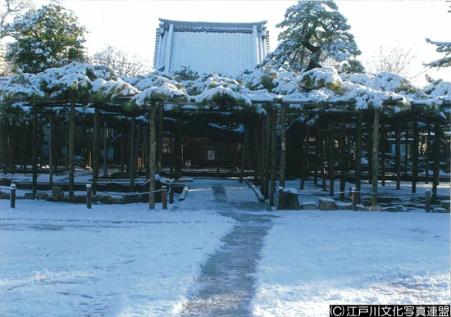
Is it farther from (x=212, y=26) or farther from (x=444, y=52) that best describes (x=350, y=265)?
(x=212, y=26)

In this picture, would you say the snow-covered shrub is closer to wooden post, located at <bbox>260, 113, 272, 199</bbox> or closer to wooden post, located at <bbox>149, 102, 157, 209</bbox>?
wooden post, located at <bbox>260, 113, 272, 199</bbox>

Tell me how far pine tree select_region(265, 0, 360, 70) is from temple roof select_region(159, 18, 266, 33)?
11.5 meters

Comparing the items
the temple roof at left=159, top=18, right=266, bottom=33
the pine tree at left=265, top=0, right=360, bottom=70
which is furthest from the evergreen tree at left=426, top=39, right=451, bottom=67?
the temple roof at left=159, top=18, right=266, bottom=33

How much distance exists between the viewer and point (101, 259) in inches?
309

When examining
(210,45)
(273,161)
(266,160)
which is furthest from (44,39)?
(273,161)

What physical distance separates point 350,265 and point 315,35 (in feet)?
49.6

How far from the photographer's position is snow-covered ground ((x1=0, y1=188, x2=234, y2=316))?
5699 millimetres

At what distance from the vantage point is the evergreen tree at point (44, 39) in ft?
78.9

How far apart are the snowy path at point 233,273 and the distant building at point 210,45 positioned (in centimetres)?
1865

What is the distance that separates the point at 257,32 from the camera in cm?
3297

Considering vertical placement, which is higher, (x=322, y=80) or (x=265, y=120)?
(x=322, y=80)

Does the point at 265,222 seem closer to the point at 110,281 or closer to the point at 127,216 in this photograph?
the point at 127,216

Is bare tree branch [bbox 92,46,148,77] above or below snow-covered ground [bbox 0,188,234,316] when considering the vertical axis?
above

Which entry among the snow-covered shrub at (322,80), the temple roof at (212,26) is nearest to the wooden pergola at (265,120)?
the snow-covered shrub at (322,80)
